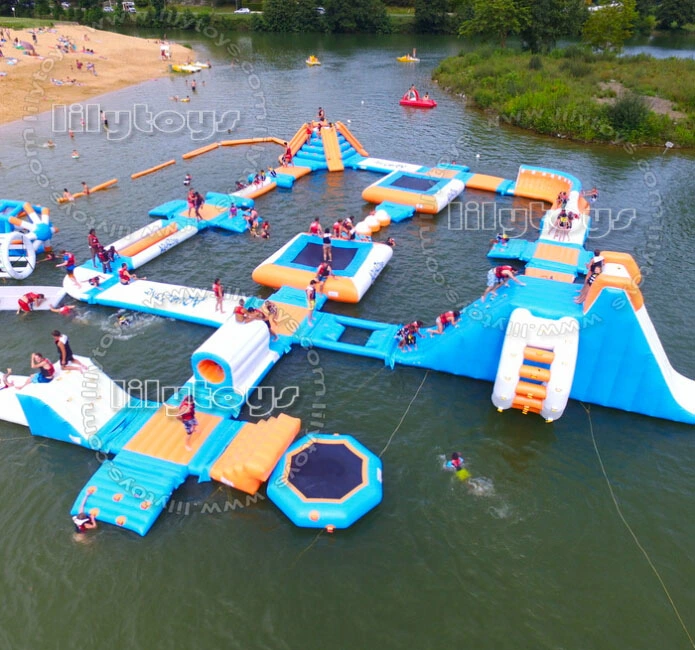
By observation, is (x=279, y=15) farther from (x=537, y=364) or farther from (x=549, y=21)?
(x=537, y=364)

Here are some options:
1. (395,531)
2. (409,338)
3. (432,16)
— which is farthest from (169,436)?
(432,16)

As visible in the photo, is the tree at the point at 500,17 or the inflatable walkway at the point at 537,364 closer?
the inflatable walkway at the point at 537,364

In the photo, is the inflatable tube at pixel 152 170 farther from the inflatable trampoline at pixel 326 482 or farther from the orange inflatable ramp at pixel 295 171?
the inflatable trampoline at pixel 326 482

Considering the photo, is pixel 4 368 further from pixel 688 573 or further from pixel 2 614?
pixel 688 573

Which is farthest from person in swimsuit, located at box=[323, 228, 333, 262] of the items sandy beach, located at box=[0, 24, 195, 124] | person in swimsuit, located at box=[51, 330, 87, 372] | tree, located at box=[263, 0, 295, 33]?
tree, located at box=[263, 0, 295, 33]

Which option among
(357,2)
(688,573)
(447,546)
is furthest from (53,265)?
(357,2)

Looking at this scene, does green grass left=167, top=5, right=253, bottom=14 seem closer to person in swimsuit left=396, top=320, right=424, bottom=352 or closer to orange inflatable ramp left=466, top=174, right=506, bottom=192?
orange inflatable ramp left=466, top=174, right=506, bottom=192

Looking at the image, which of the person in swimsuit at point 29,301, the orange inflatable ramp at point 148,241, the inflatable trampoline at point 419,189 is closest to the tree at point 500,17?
the inflatable trampoline at point 419,189
